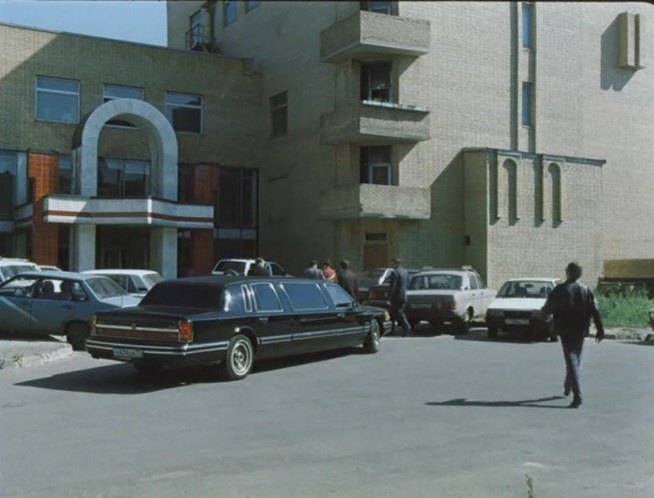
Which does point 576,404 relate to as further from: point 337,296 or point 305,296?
point 337,296

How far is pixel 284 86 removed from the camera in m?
33.4

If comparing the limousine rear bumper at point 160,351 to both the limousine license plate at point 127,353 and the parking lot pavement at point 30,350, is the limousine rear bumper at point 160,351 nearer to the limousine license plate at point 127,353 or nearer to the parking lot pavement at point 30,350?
the limousine license plate at point 127,353

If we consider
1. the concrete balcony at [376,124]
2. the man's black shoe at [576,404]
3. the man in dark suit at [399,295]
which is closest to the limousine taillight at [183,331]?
the man's black shoe at [576,404]

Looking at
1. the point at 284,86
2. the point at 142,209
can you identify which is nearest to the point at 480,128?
the point at 284,86

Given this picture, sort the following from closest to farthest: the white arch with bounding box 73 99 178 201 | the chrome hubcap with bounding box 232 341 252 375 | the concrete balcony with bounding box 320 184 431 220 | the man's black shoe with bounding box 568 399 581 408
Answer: the man's black shoe with bounding box 568 399 581 408, the chrome hubcap with bounding box 232 341 252 375, the concrete balcony with bounding box 320 184 431 220, the white arch with bounding box 73 99 178 201

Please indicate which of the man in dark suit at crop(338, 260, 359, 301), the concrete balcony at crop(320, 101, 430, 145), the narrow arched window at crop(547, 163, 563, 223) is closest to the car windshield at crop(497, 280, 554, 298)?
the man in dark suit at crop(338, 260, 359, 301)

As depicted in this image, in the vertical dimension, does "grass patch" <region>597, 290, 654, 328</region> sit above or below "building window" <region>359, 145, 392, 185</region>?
below

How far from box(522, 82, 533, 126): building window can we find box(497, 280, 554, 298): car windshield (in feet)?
45.5

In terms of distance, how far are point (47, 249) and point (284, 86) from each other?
43.1 ft

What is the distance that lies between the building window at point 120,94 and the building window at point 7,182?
4.49 m

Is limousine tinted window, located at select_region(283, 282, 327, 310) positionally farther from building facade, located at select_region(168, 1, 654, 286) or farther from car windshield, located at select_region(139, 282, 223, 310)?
building facade, located at select_region(168, 1, 654, 286)

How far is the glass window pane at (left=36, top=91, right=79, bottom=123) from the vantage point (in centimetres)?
3103

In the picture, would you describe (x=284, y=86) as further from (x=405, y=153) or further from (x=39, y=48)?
(x=39, y=48)

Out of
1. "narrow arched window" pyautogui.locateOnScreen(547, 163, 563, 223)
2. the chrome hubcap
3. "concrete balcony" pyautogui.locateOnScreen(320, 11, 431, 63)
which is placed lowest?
the chrome hubcap
